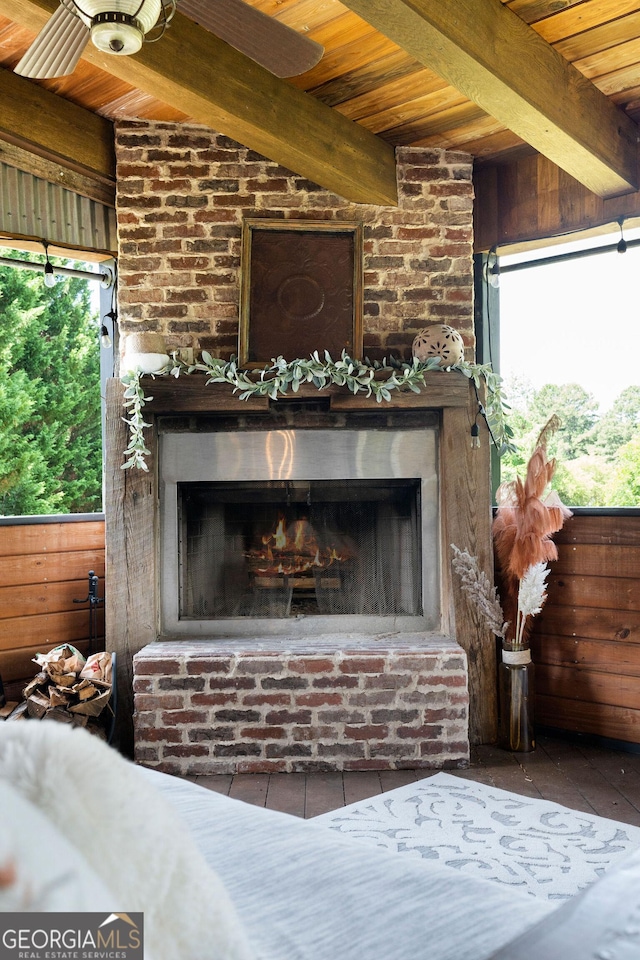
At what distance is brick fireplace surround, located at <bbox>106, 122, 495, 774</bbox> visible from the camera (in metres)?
3.05

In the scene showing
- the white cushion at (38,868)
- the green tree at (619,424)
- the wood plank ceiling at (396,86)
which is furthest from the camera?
the green tree at (619,424)

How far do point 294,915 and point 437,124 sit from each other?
327cm

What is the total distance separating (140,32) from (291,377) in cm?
161

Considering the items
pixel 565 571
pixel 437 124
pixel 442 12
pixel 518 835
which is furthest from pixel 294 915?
pixel 437 124

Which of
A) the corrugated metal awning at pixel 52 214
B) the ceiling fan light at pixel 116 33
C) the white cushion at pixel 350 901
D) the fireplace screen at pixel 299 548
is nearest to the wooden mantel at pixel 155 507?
the fireplace screen at pixel 299 548

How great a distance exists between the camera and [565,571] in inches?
134

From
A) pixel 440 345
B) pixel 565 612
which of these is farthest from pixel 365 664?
pixel 440 345

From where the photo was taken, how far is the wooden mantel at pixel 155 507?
3236 millimetres

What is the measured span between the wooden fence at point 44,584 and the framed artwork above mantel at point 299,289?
1.18 metres

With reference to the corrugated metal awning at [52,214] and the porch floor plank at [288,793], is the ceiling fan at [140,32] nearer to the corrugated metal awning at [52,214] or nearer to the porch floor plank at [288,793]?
the corrugated metal awning at [52,214]

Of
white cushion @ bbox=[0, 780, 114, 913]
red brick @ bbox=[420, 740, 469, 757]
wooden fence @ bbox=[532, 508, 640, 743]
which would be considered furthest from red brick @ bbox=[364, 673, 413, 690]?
white cushion @ bbox=[0, 780, 114, 913]

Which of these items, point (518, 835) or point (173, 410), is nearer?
point (518, 835)

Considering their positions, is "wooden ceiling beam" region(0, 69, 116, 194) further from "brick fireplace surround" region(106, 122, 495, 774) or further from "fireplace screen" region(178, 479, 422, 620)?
"fireplace screen" region(178, 479, 422, 620)

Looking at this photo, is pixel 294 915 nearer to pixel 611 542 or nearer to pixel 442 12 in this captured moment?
pixel 442 12
